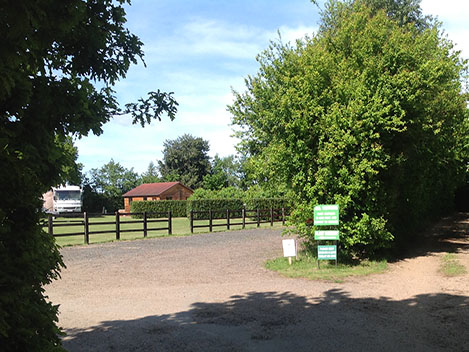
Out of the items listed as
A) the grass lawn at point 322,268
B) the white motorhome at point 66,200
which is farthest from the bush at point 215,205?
the grass lawn at point 322,268

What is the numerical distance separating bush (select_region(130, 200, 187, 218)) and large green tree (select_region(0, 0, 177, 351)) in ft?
134

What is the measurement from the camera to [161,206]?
44500mm

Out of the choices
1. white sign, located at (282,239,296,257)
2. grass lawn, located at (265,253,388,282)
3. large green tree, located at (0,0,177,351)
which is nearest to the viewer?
large green tree, located at (0,0,177,351)

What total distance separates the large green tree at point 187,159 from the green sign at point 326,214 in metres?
71.3

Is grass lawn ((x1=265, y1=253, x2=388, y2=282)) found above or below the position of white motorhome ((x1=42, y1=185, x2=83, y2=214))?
below

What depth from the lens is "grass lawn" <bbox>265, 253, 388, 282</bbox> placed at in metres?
10.1

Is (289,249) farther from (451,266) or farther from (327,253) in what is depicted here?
(451,266)

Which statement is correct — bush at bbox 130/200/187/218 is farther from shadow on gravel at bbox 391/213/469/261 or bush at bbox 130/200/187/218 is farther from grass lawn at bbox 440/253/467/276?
grass lawn at bbox 440/253/467/276

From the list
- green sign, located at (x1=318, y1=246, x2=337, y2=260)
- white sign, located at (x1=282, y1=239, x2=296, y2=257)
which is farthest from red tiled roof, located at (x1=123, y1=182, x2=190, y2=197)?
green sign, located at (x1=318, y1=246, x2=337, y2=260)

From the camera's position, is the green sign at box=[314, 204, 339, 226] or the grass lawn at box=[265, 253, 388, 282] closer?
the grass lawn at box=[265, 253, 388, 282]

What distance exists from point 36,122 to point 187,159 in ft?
264

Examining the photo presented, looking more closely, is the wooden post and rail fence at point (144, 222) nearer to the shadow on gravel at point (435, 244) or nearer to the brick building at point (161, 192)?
the shadow on gravel at point (435, 244)

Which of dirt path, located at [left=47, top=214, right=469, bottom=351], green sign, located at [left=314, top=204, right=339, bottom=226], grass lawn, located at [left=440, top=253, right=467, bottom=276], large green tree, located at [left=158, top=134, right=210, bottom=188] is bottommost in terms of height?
grass lawn, located at [left=440, top=253, right=467, bottom=276]

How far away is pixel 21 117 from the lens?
323 centimetres
